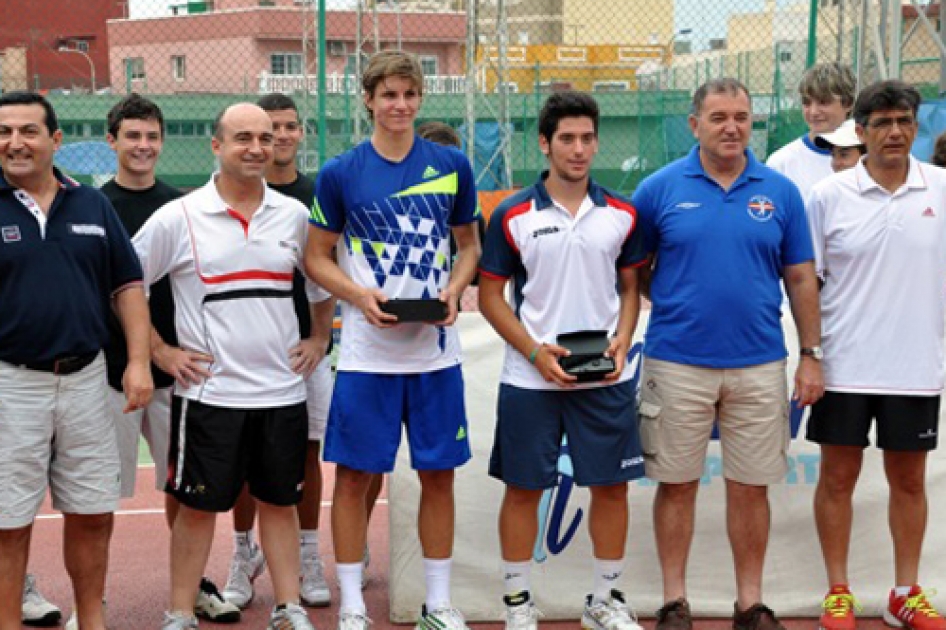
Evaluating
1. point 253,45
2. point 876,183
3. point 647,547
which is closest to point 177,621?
point 647,547

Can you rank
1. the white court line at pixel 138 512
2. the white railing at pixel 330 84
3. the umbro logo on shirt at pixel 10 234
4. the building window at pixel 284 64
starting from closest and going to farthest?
the umbro logo on shirt at pixel 10 234 < the white court line at pixel 138 512 < the white railing at pixel 330 84 < the building window at pixel 284 64

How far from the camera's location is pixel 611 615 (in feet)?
16.8

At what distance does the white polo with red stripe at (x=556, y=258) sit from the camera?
497 cm

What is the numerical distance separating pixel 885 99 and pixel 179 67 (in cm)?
2939

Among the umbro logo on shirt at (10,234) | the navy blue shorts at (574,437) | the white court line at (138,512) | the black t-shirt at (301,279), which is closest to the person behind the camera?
the umbro logo on shirt at (10,234)

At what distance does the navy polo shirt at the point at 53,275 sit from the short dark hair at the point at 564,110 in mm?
1673

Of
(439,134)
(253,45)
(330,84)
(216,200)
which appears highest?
(253,45)

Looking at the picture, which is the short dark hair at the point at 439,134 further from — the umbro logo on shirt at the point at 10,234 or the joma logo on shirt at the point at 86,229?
the umbro logo on shirt at the point at 10,234

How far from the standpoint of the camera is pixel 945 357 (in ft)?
19.1

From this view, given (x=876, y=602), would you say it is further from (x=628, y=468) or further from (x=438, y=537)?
(x=438, y=537)

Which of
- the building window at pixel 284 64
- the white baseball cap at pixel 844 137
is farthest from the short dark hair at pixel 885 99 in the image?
the building window at pixel 284 64

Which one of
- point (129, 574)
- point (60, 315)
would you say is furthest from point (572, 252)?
point (129, 574)

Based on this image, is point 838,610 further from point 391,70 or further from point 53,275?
point 53,275

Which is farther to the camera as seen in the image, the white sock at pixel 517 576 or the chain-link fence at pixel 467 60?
the chain-link fence at pixel 467 60
